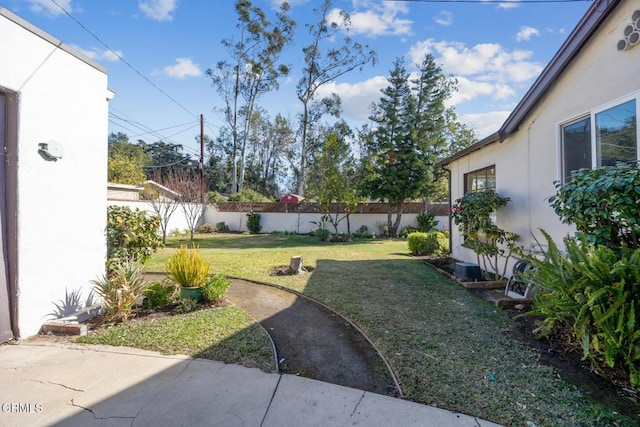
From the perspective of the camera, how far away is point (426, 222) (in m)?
15.6

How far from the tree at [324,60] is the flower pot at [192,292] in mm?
18244

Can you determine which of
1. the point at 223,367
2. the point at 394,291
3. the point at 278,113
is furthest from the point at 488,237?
the point at 278,113

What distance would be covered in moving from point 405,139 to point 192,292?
47.9ft

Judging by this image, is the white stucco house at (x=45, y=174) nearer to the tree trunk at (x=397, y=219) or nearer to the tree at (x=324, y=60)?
the tree trunk at (x=397, y=219)

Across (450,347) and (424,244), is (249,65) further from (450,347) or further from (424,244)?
(450,347)

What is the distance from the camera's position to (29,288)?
344cm

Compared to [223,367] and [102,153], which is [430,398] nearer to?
[223,367]

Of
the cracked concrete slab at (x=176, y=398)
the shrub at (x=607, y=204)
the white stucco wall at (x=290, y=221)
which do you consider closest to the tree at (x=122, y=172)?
the white stucco wall at (x=290, y=221)

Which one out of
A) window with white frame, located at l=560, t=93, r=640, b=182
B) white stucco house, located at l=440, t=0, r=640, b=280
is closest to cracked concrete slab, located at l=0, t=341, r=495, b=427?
window with white frame, located at l=560, t=93, r=640, b=182

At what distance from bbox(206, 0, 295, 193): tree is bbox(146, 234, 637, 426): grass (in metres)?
19.4

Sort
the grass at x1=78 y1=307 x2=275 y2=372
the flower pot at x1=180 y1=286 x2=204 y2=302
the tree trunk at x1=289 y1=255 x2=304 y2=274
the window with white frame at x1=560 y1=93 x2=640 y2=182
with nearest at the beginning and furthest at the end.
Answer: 1. the grass at x1=78 y1=307 x2=275 y2=372
2. the window with white frame at x1=560 y1=93 x2=640 y2=182
3. the flower pot at x1=180 y1=286 x2=204 y2=302
4. the tree trunk at x1=289 y1=255 x2=304 y2=274

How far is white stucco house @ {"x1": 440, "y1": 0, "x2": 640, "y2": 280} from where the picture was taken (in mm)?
3738

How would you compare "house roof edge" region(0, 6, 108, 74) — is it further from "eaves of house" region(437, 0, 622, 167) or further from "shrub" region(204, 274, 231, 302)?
"eaves of house" region(437, 0, 622, 167)

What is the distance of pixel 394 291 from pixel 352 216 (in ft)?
37.9
